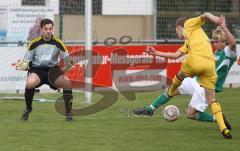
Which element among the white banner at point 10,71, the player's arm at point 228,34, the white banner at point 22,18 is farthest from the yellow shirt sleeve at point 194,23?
the white banner at point 22,18

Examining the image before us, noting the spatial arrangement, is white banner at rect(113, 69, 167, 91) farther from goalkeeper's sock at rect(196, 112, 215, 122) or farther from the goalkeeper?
the goalkeeper

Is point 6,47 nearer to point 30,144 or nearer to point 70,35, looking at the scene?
point 70,35

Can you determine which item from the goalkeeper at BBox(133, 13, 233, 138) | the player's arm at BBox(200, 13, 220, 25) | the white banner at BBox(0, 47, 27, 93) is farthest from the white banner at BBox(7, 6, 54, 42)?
the player's arm at BBox(200, 13, 220, 25)

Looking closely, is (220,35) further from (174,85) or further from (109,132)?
(109,132)

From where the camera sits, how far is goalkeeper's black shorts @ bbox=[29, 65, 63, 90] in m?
13.9

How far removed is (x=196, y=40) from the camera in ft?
37.8

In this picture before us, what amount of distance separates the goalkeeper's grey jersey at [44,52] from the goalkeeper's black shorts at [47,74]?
0.24 ft

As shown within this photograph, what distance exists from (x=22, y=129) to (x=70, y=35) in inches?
419

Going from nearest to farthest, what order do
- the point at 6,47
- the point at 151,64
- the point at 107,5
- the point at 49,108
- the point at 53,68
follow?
the point at 53,68 < the point at 49,108 < the point at 6,47 < the point at 151,64 < the point at 107,5

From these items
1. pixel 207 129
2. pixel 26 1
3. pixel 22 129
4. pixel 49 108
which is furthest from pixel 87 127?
pixel 26 1

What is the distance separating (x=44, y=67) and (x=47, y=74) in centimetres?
15

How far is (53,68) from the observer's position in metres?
14.0

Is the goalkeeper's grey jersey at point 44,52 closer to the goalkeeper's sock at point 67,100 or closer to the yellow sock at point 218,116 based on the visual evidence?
the goalkeeper's sock at point 67,100

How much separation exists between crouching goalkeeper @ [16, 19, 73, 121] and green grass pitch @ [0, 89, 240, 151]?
411mm
